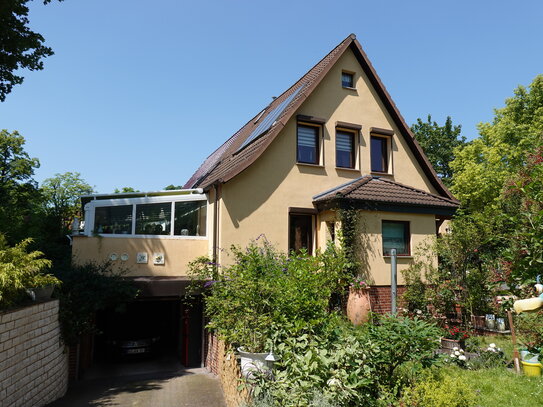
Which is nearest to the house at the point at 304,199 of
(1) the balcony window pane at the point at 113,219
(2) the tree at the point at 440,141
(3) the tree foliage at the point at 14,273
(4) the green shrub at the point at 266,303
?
(1) the balcony window pane at the point at 113,219

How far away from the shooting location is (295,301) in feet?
22.0

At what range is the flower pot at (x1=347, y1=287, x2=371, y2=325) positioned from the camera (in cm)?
1084

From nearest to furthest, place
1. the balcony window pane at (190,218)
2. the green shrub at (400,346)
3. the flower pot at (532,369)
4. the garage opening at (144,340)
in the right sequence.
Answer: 1. the green shrub at (400,346)
2. the flower pot at (532,369)
3. the garage opening at (144,340)
4. the balcony window pane at (190,218)

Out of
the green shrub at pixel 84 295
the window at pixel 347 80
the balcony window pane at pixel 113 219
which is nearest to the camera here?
the green shrub at pixel 84 295

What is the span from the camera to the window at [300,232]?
1278cm

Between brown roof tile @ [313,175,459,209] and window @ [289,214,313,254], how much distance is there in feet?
2.65

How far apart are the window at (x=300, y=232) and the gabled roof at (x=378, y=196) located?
777mm

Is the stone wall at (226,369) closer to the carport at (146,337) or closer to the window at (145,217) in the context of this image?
the carport at (146,337)

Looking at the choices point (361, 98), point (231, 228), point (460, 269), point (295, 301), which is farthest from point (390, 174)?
point (295, 301)

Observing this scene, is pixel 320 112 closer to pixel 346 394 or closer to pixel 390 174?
pixel 390 174

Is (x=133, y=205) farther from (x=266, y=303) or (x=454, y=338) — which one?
(x=454, y=338)

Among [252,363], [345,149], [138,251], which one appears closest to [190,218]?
[138,251]

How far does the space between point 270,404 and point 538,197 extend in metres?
4.41

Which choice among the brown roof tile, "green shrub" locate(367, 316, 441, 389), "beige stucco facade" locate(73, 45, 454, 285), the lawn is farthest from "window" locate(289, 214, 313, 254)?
"green shrub" locate(367, 316, 441, 389)
